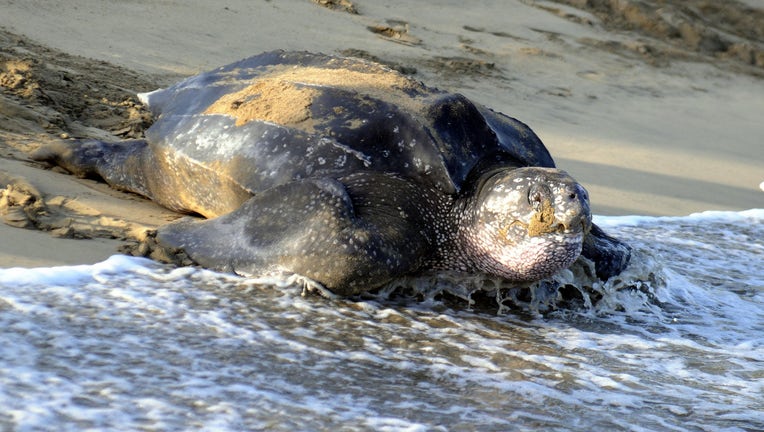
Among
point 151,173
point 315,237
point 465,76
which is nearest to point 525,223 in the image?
point 315,237

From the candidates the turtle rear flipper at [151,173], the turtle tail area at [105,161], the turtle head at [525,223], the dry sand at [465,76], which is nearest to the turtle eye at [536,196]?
the turtle head at [525,223]

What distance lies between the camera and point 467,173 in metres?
3.11

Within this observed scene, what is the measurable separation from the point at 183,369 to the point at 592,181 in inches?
117

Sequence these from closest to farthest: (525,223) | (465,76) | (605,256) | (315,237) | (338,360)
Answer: (338,360) < (315,237) < (525,223) < (605,256) < (465,76)

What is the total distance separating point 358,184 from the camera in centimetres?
303

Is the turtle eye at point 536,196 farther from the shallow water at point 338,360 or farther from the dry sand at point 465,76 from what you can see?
the dry sand at point 465,76

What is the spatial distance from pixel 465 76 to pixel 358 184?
10.0 feet

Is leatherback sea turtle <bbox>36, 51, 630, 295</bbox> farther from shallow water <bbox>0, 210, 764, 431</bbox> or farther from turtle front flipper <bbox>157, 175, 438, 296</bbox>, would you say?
shallow water <bbox>0, 210, 764, 431</bbox>

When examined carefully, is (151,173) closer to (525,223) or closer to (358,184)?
(358,184)

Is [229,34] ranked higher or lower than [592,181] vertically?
higher

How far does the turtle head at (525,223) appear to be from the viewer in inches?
113

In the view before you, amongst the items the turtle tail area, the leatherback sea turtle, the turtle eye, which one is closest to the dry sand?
the turtle tail area

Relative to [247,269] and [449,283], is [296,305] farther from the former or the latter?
[449,283]

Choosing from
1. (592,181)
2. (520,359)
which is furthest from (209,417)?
(592,181)
